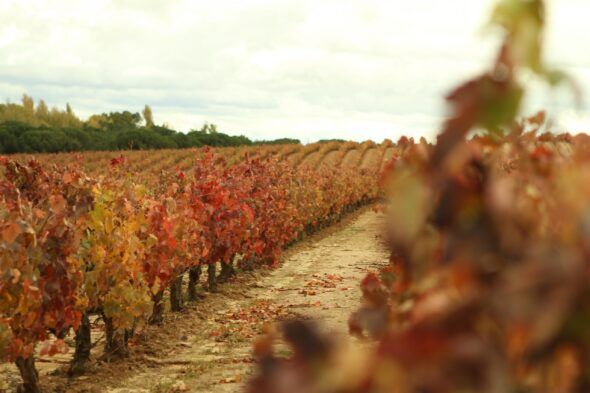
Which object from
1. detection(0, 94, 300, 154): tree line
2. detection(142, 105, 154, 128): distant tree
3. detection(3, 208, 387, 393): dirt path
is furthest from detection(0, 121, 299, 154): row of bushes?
detection(3, 208, 387, 393): dirt path

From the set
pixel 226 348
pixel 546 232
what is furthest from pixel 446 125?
pixel 226 348

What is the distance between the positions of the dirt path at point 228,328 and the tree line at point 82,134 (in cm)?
2785

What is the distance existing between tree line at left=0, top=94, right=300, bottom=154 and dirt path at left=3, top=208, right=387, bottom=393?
27846 millimetres

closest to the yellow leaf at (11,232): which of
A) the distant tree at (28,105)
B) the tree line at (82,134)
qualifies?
the tree line at (82,134)

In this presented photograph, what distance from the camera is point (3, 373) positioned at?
25.5 ft

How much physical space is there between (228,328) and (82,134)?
202ft

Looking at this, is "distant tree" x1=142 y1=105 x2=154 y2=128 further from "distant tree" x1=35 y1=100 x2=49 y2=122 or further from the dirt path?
the dirt path

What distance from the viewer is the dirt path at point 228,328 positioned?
24.8 ft

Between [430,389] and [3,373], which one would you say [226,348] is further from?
[430,389]

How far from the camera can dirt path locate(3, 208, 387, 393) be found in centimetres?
757

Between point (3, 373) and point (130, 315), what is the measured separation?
56.5 inches

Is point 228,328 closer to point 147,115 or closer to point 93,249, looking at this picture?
point 93,249

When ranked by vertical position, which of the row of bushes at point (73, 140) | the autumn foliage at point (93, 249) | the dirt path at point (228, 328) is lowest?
the dirt path at point (228, 328)

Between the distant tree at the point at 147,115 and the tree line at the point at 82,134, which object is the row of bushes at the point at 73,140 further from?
the distant tree at the point at 147,115
